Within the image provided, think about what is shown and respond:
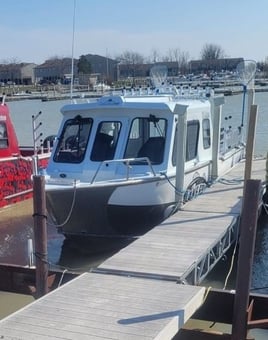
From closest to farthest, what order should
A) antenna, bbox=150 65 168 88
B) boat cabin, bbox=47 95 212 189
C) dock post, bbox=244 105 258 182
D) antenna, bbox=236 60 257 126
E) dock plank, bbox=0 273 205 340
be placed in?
→ dock plank, bbox=0 273 205 340
dock post, bbox=244 105 258 182
boat cabin, bbox=47 95 212 189
antenna, bbox=236 60 257 126
antenna, bbox=150 65 168 88

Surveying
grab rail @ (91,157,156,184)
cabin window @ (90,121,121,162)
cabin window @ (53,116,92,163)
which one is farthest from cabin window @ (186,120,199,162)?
cabin window @ (53,116,92,163)

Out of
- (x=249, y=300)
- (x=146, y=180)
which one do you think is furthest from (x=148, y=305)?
(x=146, y=180)

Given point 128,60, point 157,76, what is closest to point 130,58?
point 128,60

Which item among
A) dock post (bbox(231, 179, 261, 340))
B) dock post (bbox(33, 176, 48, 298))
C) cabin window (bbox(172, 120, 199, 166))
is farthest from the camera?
cabin window (bbox(172, 120, 199, 166))

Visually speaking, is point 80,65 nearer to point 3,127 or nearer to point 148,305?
point 3,127

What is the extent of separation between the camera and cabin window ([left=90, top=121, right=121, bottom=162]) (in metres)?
10.4

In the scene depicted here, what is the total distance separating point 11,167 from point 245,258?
9.00 metres

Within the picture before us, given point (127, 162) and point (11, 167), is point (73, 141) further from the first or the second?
point (11, 167)

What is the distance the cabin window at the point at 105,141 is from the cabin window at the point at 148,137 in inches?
10.3

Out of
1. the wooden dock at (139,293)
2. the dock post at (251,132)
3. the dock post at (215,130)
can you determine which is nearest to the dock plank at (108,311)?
the wooden dock at (139,293)

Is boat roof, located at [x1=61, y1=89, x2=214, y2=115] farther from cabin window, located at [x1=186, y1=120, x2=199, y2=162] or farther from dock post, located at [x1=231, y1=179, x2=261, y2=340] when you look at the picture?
dock post, located at [x1=231, y1=179, x2=261, y2=340]

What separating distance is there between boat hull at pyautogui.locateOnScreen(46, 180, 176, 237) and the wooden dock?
0.86 m

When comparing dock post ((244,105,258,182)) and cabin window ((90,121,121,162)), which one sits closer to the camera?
dock post ((244,105,258,182))

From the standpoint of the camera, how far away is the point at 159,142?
33.9 ft
